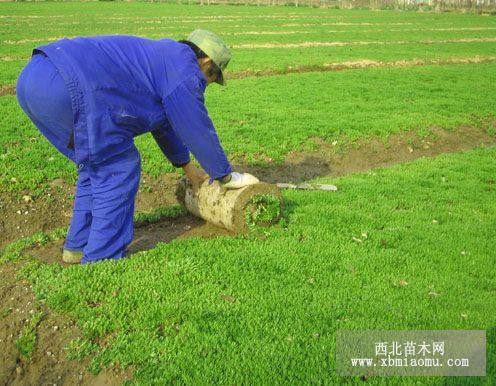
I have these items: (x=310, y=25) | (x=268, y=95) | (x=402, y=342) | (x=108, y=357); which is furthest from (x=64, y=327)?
(x=310, y=25)

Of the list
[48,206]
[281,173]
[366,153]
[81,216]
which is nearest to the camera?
[81,216]

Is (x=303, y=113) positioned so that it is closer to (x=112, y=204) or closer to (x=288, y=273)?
(x=288, y=273)

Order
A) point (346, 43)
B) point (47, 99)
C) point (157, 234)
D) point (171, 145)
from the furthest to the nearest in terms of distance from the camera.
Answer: point (346, 43), point (157, 234), point (171, 145), point (47, 99)

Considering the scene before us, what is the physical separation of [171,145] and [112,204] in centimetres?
120

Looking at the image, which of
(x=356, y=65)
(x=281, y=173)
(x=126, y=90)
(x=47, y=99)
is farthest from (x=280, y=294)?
(x=356, y=65)

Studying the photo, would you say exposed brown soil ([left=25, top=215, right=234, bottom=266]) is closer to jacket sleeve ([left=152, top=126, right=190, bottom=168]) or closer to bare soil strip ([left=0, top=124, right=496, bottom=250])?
bare soil strip ([left=0, top=124, right=496, bottom=250])

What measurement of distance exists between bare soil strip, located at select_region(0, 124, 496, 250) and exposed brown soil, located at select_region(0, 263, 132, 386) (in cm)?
178

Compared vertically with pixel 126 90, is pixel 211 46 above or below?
above

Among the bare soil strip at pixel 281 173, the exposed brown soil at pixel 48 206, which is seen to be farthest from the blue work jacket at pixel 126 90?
the exposed brown soil at pixel 48 206

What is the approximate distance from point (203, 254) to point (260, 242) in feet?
2.51

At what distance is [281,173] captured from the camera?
9.62 metres

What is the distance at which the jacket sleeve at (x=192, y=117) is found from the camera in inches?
187

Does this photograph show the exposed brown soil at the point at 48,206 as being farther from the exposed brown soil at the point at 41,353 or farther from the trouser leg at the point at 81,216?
the exposed brown soil at the point at 41,353

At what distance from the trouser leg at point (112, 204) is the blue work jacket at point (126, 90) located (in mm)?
155
